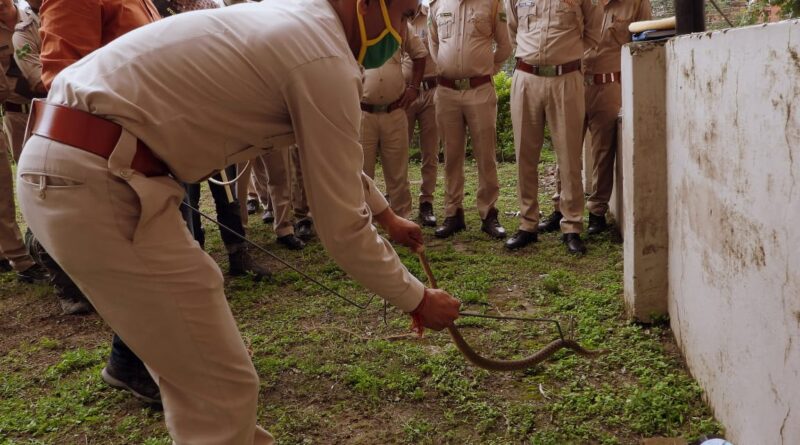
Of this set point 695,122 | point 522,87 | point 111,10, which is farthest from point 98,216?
point 522,87

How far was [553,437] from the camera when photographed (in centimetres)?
261

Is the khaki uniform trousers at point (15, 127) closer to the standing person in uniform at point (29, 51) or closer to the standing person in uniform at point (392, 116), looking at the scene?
the standing person in uniform at point (29, 51)

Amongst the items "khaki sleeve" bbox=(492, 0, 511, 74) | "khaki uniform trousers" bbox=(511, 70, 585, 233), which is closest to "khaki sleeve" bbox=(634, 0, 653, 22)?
"khaki uniform trousers" bbox=(511, 70, 585, 233)

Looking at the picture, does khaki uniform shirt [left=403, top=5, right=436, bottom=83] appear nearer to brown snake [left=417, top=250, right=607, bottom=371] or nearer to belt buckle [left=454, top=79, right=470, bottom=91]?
belt buckle [left=454, top=79, right=470, bottom=91]

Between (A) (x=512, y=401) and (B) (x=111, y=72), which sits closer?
(B) (x=111, y=72)

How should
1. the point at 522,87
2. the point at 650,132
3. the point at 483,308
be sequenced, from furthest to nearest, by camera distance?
1. the point at 522,87
2. the point at 483,308
3. the point at 650,132

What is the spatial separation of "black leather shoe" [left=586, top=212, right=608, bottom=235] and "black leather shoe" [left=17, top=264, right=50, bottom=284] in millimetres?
4262

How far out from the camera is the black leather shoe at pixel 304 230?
590cm

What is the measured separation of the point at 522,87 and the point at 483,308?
201 cm

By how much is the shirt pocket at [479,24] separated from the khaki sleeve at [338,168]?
4.07m

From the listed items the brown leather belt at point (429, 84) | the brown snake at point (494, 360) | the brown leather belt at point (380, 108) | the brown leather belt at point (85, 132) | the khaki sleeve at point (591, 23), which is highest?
the brown leather belt at point (85, 132)

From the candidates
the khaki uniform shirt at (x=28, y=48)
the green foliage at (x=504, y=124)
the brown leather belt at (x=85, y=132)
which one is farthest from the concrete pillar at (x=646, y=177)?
the green foliage at (x=504, y=124)

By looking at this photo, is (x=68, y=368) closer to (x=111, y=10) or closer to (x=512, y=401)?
(x=111, y=10)

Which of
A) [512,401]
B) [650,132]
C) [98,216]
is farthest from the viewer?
[650,132]
